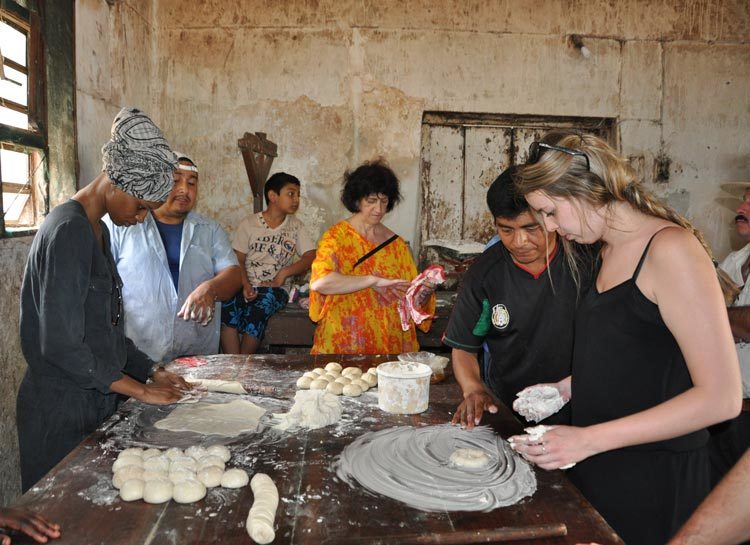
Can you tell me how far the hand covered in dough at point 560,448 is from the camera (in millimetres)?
1604

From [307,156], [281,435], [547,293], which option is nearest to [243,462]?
[281,435]

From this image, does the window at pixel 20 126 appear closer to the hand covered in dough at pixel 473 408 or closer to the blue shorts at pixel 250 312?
the blue shorts at pixel 250 312

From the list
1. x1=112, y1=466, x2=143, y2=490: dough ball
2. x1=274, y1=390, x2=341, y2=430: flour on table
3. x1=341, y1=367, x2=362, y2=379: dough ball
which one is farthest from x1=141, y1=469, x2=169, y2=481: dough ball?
x1=341, y1=367, x2=362, y2=379: dough ball

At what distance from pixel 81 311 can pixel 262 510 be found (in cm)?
103

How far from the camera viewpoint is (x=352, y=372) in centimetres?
275

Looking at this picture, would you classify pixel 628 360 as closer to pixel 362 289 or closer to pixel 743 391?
pixel 362 289

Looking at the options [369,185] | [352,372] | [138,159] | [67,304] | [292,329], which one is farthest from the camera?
[292,329]

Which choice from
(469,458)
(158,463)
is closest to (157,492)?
(158,463)

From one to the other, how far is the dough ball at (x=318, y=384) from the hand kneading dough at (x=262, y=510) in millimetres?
819

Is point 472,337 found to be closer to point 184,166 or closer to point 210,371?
point 210,371

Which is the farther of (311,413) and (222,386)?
(222,386)

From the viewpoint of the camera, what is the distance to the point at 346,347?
141 inches

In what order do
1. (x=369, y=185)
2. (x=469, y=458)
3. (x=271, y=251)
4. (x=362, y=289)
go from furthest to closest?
(x=271, y=251), (x=369, y=185), (x=362, y=289), (x=469, y=458)

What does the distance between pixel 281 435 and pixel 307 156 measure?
4063 millimetres
